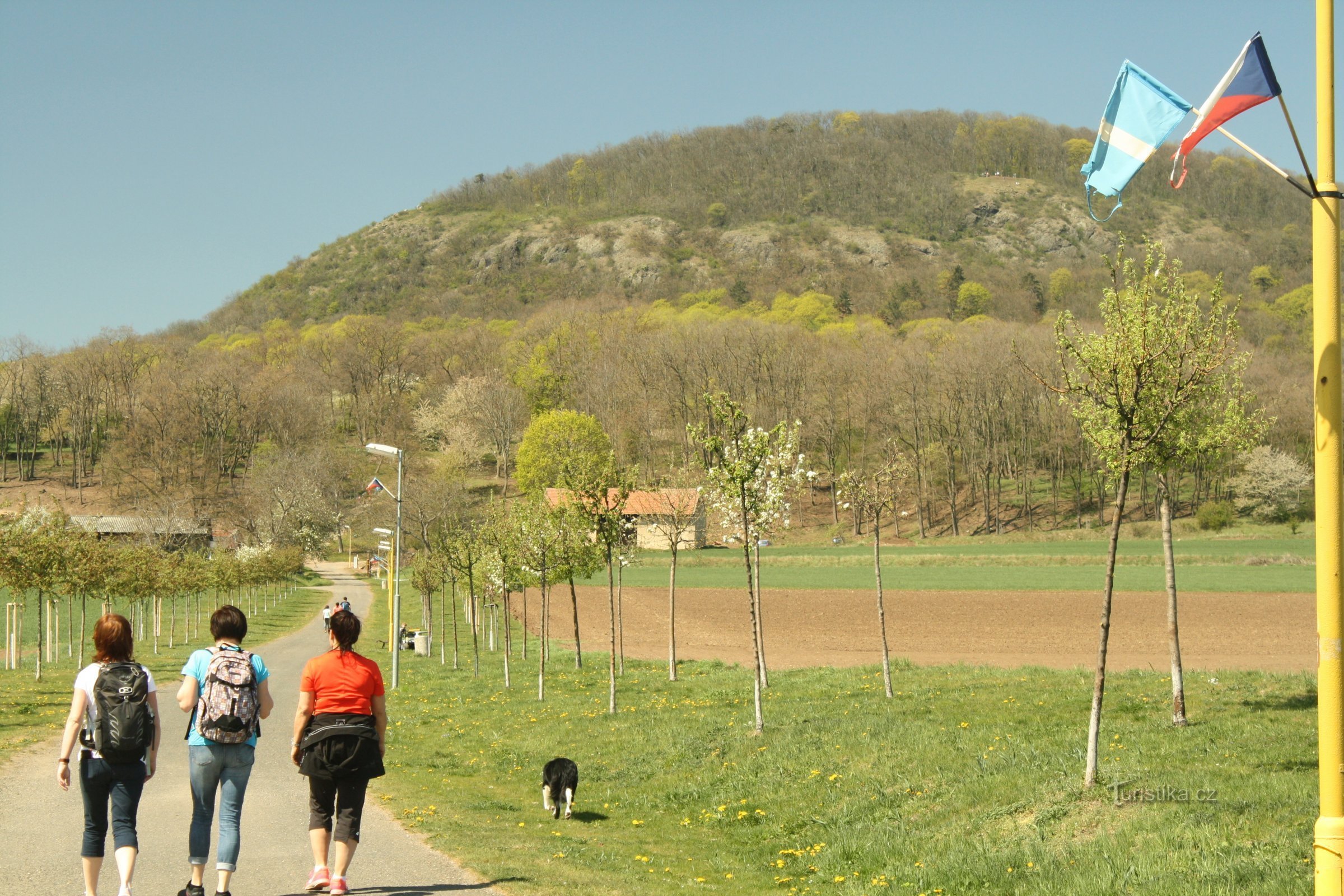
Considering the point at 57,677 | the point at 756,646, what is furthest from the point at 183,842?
the point at 57,677

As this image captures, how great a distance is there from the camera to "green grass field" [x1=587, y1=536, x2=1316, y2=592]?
5303 cm

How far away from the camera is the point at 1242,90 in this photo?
7352 millimetres

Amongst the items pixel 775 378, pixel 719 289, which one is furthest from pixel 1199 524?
pixel 719 289

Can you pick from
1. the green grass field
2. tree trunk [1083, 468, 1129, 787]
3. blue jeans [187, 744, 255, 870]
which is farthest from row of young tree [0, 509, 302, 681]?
tree trunk [1083, 468, 1129, 787]

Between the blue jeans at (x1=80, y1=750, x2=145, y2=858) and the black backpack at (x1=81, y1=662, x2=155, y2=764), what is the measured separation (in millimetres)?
123

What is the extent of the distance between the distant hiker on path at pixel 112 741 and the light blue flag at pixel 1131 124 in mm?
8121

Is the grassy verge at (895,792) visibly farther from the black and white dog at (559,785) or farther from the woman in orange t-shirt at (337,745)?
the woman in orange t-shirt at (337,745)

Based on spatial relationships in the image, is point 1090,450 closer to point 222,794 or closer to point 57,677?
point 222,794

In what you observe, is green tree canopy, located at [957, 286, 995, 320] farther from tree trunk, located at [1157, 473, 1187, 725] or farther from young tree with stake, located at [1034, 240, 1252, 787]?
young tree with stake, located at [1034, 240, 1252, 787]

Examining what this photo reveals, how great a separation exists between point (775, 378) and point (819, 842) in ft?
290

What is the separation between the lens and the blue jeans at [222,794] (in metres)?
7.82

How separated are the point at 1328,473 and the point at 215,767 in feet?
26.3

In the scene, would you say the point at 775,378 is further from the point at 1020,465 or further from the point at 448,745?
the point at 448,745

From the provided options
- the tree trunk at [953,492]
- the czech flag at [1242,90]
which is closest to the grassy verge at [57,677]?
the czech flag at [1242,90]
